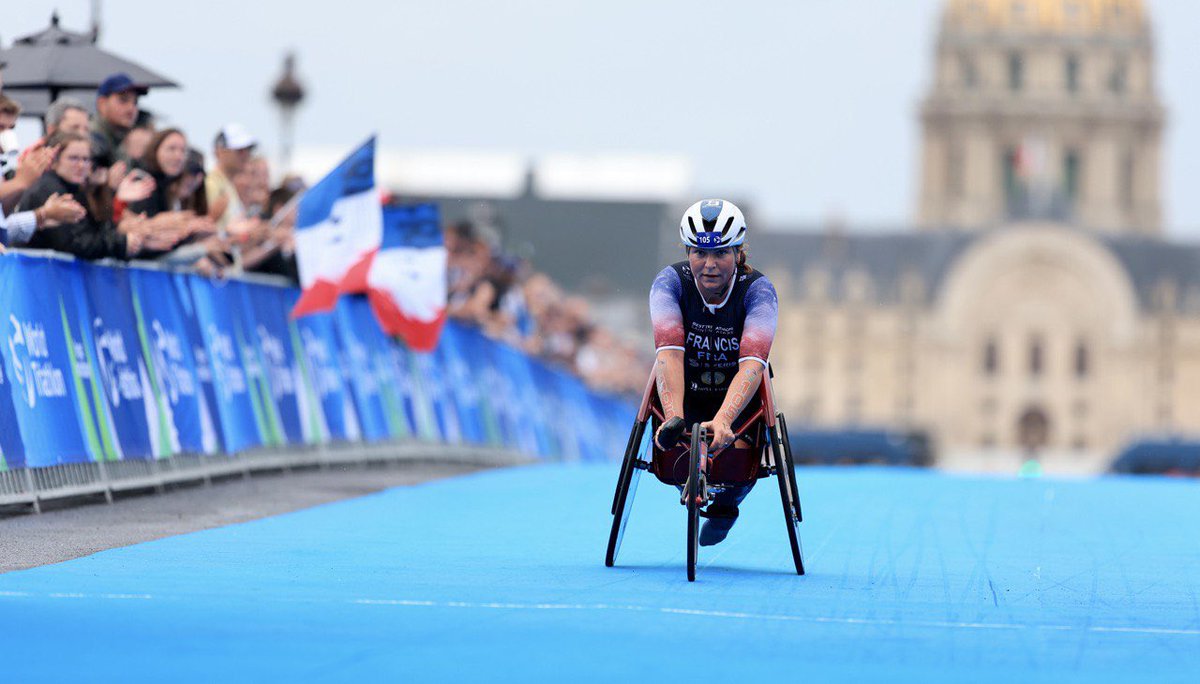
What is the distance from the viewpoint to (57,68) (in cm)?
1655

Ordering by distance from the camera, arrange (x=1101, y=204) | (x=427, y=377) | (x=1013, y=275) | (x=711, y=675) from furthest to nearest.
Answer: (x=1101, y=204), (x=1013, y=275), (x=427, y=377), (x=711, y=675)

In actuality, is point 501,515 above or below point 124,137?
below

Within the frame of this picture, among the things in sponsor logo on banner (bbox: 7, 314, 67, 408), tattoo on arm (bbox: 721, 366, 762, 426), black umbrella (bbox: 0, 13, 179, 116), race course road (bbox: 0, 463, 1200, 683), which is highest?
black umbrella (bbox: 0, 13, 179, 116)

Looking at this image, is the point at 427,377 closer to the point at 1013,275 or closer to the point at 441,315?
the point at 441,315

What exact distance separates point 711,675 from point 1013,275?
147m

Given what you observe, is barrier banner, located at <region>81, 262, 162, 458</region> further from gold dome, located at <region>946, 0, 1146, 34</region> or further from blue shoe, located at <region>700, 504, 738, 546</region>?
gold dome, located at <region>946, 0, 1146, 34</region>

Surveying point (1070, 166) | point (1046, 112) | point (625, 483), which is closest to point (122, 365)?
point (625, 483)

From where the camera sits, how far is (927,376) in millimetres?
153125

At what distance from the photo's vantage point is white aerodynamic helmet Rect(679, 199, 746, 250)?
10312mm

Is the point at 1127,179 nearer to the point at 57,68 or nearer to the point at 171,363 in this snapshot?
the point at 57,68

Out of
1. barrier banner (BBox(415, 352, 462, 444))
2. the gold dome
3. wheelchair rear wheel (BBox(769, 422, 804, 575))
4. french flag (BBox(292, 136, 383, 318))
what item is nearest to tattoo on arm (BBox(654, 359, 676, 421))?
wheelchair rear wheel (BBox(769, 422, 804, 575))

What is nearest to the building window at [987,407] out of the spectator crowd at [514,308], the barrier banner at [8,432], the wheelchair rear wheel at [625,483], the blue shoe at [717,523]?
the spectator crowd at [514,308]

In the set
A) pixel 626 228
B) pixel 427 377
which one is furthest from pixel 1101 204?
pixel 427 377

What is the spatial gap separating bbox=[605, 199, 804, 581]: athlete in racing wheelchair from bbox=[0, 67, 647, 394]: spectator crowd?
353cm
